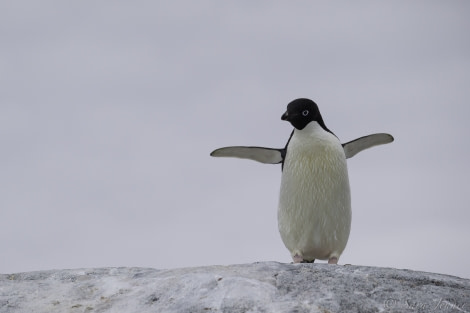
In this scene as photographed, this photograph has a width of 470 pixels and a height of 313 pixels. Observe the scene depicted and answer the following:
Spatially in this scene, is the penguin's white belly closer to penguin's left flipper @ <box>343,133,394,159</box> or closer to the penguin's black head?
the penguin's black head

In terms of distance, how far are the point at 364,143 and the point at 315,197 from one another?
1140 millimetres

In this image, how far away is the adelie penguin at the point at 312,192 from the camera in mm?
5242

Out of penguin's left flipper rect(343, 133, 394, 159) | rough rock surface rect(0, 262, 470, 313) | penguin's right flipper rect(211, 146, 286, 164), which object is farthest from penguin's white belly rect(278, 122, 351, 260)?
rough rock surface rect(0, 262, 470, 313)

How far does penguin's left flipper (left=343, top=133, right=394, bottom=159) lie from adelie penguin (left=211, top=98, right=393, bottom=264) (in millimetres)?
563

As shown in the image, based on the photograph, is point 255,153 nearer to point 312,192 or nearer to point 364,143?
point 312,192

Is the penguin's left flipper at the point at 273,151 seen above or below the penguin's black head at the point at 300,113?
below

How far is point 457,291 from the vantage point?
3600mm

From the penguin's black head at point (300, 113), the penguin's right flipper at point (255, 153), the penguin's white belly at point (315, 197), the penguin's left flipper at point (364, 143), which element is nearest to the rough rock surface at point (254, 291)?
the penguin's white belly at point (315, 197)

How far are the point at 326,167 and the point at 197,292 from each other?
7.36 feet

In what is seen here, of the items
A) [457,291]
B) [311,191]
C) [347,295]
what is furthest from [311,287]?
[311,191]

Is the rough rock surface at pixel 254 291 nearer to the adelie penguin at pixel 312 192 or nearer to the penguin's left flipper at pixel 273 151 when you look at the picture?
the adelie penguin at pixel 312 192

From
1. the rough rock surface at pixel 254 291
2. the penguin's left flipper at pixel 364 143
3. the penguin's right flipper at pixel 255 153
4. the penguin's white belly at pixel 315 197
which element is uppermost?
the penguin's left flipper at pixel 364 143

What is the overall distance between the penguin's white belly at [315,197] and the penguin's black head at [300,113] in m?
0.06

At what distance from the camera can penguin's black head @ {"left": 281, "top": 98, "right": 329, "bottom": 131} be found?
5375 millimetres
